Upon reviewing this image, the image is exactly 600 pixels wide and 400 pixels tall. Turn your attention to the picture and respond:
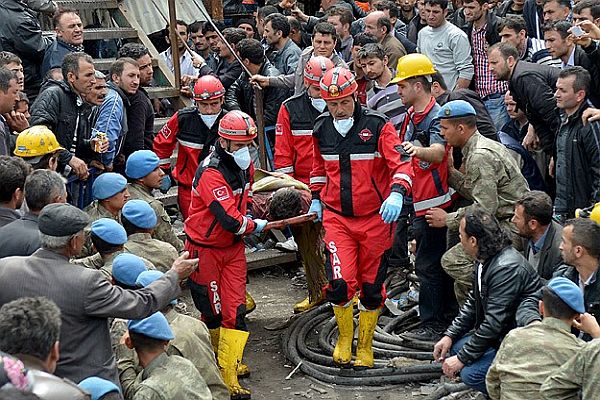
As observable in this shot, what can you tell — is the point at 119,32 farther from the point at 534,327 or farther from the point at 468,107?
the point at 534,327

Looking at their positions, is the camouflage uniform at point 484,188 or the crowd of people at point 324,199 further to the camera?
the camouflage uniform at point 484,188

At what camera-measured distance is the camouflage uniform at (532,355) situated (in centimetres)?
555

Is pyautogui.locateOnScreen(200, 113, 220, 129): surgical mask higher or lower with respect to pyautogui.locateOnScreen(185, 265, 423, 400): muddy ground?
higher

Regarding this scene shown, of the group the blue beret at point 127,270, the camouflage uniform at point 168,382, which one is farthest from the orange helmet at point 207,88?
the camouflage uniform at point 168,382

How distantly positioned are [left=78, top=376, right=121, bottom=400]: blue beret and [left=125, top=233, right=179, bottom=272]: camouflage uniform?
7.55ft

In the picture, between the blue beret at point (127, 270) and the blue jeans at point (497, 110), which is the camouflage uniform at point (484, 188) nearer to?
the blue jeans at point (497, 110)

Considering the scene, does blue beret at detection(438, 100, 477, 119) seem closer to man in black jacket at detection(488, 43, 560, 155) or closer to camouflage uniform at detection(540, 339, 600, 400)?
man in black jacket at detection(488, 43, 560, 155)

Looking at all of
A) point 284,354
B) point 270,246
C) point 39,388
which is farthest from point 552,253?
point 39,388

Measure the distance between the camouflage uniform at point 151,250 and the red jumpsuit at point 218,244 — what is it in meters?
0.54

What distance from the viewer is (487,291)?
6.74 m

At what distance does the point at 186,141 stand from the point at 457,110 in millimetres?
2657

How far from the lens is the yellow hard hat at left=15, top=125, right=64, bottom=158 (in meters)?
7.52

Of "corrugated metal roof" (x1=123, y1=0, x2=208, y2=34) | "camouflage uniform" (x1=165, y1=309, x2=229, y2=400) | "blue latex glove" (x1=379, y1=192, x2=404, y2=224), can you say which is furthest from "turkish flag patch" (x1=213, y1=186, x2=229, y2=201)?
"corrugated metal roof" (x1=123, y1=0, x2=208, y2=34)

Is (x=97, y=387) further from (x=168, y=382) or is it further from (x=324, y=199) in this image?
(x=324, y=199)
